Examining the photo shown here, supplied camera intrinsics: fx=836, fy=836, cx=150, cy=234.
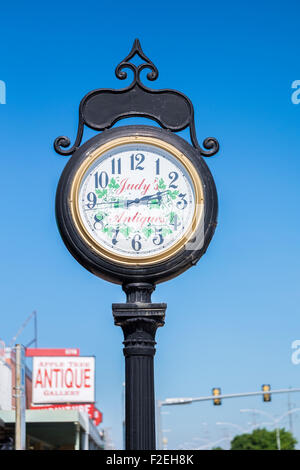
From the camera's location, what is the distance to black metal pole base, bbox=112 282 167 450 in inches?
184

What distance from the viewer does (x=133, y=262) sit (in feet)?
16.4

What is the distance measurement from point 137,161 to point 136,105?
1.40 feet

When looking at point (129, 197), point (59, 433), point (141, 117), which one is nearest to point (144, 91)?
point (141, 117)

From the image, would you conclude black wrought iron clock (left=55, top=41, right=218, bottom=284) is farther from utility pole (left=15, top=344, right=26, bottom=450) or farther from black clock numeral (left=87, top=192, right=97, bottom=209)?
utility pole (left=15, top=344, right=26, bottom=450)

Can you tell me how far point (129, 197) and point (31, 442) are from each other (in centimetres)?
2733

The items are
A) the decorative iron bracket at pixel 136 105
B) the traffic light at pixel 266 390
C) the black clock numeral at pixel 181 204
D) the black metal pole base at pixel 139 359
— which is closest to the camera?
the black metal pole base at pixel 139 359

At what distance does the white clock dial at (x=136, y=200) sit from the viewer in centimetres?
504

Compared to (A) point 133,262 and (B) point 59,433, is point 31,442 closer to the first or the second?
(B) point 59,433

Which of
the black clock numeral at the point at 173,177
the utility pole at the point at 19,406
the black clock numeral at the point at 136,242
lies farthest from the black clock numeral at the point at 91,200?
the utility pole at the point at 19,406

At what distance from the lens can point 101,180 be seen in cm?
512

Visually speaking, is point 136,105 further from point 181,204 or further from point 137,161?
point 181,204

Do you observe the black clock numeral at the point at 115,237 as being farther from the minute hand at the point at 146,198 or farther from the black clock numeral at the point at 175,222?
the black clock numeral at the point at 175,222

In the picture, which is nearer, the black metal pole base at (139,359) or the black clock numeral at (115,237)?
the black metal pole base at (139,359)
